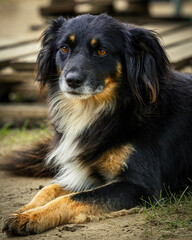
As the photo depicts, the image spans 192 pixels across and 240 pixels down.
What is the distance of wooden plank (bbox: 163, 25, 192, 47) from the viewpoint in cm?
645

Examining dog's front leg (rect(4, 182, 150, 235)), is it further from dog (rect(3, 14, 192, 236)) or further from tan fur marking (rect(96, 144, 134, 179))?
tan fur marking (rect(96, 144, 134, 179))

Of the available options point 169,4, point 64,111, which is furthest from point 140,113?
point 169,4

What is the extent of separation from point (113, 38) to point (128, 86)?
420mm

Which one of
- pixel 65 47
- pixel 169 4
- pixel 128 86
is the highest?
pixel 65 47

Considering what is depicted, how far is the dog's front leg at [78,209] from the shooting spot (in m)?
2.97

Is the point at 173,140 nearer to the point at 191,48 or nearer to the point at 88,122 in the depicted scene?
the point at 88,122

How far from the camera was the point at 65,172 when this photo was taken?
382 centimetres

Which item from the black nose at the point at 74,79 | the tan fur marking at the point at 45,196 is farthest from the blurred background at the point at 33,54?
the tan fur marking at the point at 45,196

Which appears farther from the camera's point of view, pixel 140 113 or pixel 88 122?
pixel 88 122

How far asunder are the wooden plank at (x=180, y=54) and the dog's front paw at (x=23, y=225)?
2.83 m

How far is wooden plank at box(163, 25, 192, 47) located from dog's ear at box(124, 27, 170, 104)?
2.75 m

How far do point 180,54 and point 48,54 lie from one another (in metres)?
2.28

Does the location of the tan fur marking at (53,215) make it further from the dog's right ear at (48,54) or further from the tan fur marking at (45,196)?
the dog's right ear at (48,54)

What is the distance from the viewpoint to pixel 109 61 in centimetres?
354
